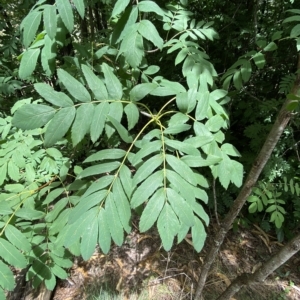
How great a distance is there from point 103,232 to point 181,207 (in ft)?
0.92

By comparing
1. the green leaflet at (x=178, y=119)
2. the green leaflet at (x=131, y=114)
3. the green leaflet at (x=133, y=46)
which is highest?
the green leaflet at (x=133, y=46)

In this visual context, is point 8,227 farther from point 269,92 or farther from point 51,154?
point 269,92

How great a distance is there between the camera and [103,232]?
929mm

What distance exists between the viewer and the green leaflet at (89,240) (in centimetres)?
91

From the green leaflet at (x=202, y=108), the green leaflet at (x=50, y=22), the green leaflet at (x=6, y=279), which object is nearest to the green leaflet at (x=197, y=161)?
the green leaflet at (x=202, y=108)

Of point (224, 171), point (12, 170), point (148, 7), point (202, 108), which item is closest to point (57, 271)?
point (12, 170)

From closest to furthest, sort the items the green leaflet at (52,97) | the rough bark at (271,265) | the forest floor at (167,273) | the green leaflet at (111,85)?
the green leaflet at (52,97) → the green leaflet at (111,85) → the rough bark at (271,265) → the forest floor at (167,273)

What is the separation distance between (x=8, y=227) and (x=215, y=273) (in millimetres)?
1877

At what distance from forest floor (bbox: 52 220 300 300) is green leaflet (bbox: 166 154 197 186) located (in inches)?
59.0

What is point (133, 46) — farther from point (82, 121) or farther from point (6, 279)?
point (6, 279)

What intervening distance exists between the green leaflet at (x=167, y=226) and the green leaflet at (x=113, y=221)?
0.14m

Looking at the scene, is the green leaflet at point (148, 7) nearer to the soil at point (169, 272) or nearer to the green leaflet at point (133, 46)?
the green leaflet at point (133, 46)

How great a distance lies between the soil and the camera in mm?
2307

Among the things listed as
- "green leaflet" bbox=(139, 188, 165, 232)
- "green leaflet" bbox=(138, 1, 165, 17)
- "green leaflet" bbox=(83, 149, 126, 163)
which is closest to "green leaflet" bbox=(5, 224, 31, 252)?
"green leaflet" bbox=(83, 149, 126, 163)
